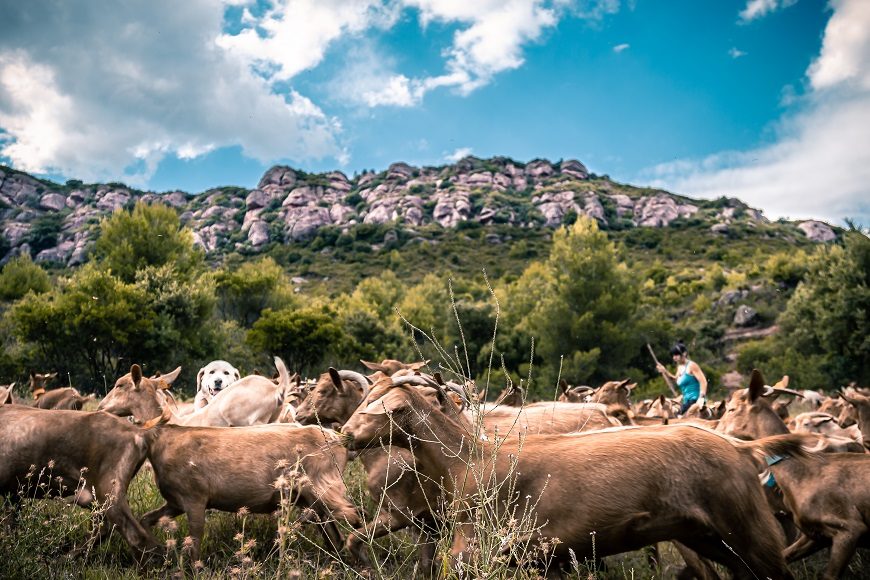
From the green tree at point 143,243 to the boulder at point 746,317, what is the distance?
38626mm

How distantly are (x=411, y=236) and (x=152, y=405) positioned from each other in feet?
330

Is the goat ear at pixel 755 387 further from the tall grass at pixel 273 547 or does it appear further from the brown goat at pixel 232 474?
the brown goat at pixel 232 474

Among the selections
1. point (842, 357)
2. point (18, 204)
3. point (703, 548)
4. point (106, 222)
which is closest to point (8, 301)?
point (106, 222)

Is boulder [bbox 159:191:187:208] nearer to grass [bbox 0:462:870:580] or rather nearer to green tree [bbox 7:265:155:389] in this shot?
green tree [bbox 7:265:155:389]

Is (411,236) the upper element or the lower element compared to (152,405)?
upper

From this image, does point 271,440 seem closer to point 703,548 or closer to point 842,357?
point 703,548

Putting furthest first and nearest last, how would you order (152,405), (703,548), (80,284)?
(80,284) → (152,405) → (703,548)

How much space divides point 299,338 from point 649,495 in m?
30.0

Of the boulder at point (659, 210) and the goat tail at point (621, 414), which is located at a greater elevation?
the boulder at point (659, 210)

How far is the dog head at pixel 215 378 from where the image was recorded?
1019 centimetres

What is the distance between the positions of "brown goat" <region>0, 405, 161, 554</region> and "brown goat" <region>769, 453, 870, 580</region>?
16.3 feet

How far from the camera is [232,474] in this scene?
4715mm

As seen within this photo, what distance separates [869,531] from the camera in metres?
4.11

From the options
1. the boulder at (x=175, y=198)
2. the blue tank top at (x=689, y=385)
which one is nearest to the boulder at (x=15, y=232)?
the boulder at (x=175, y=198)
